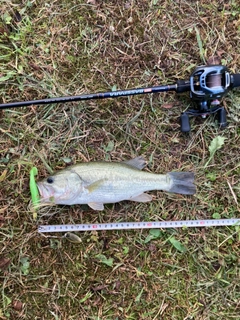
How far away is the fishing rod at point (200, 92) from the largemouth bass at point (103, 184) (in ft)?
1.89

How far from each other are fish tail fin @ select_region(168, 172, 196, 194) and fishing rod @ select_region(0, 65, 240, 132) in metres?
0.44

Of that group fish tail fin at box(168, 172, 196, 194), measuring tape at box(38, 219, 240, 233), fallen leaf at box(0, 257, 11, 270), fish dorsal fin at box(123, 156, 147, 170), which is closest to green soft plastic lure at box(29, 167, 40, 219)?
measuring tape at box(38, 219, 240, 233)

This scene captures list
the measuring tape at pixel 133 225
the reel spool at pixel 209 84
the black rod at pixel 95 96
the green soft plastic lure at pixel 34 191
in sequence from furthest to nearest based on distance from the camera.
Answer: the measuring tape at pixel 133 225
the green soft plastic lure at pixel 34 191
the black rod at pixel 95 96
the reel spool at pixel 209 84

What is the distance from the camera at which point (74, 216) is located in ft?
11.6

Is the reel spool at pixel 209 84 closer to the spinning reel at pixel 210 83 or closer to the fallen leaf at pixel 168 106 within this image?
the spinning reel at pixel 210 83

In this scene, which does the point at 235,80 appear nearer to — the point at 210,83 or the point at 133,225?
the point at 210,83

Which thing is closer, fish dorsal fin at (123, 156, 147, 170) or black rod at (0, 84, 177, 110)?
black rod at (0, 84, 177, 110)

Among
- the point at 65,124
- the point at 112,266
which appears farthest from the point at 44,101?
the point at 112,266

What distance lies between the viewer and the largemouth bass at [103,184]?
3291 mm

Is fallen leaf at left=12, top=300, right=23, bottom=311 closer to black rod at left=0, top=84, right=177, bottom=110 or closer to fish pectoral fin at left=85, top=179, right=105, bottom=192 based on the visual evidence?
fish pectoral fin at left=85, top=179, right=105, bottom=192

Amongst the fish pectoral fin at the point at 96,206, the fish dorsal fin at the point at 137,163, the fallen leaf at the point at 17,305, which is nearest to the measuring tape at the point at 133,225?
the fish pectoral fin at the point at 96,206

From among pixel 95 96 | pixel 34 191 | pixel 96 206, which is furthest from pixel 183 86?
pixel 34 191

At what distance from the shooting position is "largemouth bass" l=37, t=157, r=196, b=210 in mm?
3291

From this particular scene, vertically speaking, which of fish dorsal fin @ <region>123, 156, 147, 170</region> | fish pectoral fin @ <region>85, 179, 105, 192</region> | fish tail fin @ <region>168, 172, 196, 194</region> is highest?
fish pectoral fin @ <region>85, 179, 105, 192</region>
